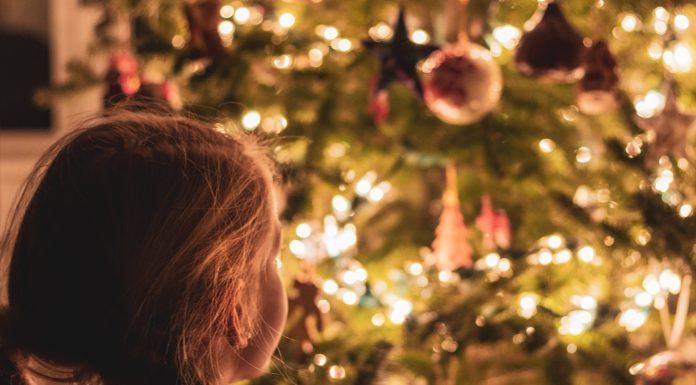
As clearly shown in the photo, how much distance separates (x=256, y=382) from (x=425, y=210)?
947mm

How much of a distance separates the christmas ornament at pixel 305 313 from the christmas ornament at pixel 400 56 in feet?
1.03

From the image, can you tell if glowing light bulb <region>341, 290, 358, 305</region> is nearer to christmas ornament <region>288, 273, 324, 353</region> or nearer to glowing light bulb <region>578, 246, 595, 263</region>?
christmas ornament <region>288, 273, 324, 353</region>

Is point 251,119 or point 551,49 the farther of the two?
point 251,119

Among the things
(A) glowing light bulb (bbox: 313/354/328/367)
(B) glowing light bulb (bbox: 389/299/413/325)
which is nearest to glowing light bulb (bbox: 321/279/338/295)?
(B) glowing light bulb (bbox: 389/299/413/325)

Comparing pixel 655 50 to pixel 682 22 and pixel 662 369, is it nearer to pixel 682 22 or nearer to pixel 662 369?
pixel 682 22

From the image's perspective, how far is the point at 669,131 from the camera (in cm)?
119

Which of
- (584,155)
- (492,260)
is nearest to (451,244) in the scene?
(492,260)

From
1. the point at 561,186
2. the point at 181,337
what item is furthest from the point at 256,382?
the point at 561,186

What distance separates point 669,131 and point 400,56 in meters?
0.38

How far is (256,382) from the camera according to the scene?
1061 millimetres

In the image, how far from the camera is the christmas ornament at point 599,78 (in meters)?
1.20

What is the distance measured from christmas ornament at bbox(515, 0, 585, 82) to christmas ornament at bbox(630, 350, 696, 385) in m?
0.39

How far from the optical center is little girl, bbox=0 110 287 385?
739 millimetres

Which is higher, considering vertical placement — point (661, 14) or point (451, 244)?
point (661, 14)
